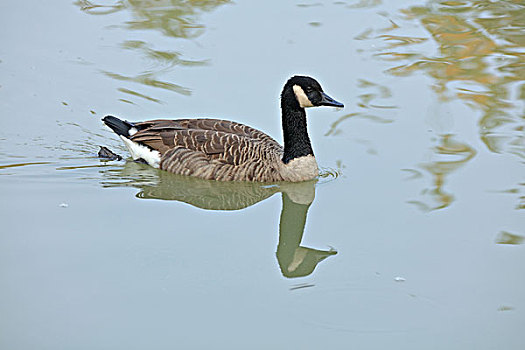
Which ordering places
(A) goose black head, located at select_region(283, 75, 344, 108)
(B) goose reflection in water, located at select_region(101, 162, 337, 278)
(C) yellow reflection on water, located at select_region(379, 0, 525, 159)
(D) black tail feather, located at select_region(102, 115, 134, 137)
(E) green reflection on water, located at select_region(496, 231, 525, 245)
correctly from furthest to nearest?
(C) yellow reflection on water, located at select_region(379, 0, 525, 159) → (D) black tail feather, located at select_region(102, 115, 134, 137) → (A) goose black head, located at select_region(283, 75, 344, 108) → (B) goose reflection in water, located at select_region(101, 162, 337, 278) → (E) green reflection on water, located at select_region(496, 231, 525, 245)

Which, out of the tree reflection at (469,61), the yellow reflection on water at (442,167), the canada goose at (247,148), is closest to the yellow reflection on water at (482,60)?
the tree reflection at (469,61)

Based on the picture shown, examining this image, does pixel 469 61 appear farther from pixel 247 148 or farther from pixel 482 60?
pixel 247 148

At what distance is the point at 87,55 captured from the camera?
11.6 m

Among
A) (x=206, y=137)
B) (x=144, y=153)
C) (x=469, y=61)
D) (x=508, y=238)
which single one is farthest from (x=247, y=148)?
(x=469, y=61)

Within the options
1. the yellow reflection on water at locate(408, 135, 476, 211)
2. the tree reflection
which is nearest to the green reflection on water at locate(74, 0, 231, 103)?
the tree reflection

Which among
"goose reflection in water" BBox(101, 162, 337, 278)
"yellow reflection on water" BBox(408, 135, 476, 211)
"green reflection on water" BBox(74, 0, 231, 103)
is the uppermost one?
"green reflection on water" BBox(74, 0, 231, 103)

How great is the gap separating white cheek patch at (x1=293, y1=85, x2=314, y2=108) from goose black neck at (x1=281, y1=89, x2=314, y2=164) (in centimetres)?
7

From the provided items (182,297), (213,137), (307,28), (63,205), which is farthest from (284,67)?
(182,297)

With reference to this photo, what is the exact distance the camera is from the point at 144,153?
9.06 meters

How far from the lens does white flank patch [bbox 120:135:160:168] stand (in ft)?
29.5

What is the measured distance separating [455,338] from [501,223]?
85.3 inches

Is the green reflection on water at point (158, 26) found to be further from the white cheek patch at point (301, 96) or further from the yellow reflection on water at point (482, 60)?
the yellow reflection on water at point (482, 60)

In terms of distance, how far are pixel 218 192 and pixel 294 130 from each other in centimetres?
109

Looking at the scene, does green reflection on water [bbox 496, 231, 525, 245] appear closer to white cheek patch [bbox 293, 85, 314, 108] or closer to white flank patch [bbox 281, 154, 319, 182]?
white flank patch [bbox 281, 154, 319, 182]
